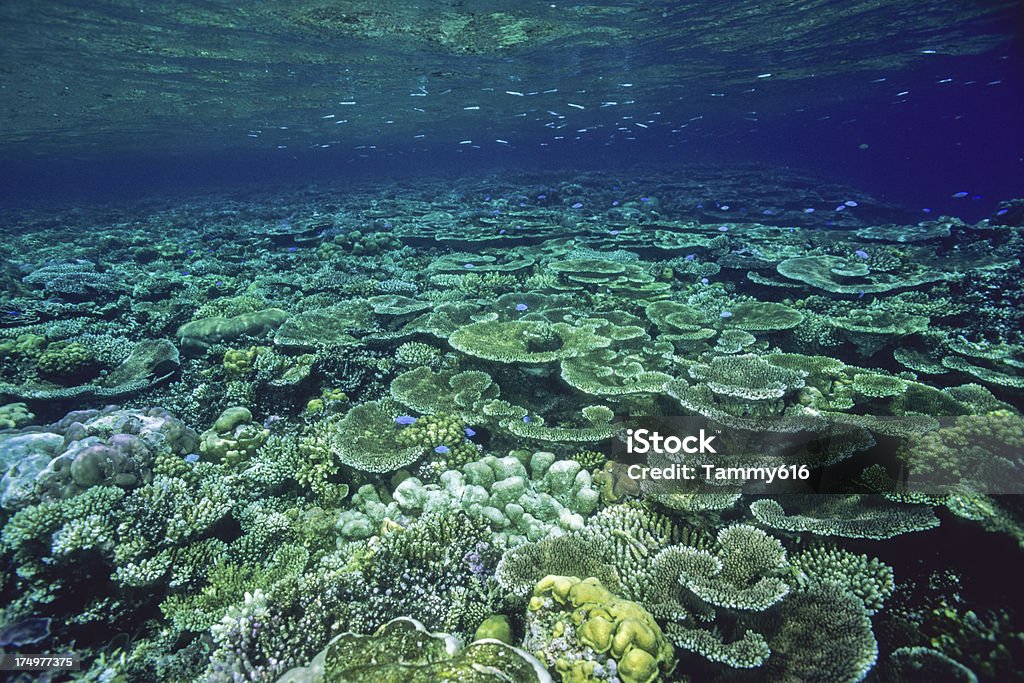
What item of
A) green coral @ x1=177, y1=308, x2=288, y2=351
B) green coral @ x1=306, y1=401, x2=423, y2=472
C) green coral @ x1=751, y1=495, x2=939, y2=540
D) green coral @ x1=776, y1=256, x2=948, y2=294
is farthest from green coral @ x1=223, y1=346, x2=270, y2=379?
green coral @ x1=776, y1=256, x2=948, y2=294

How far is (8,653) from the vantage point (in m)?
3.77

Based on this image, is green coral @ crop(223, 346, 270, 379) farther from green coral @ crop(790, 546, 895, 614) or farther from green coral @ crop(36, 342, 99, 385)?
green coral @ crop(790, 546, 895, 614)

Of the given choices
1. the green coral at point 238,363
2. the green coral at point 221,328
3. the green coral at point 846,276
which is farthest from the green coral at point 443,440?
the green coral at point 846,276

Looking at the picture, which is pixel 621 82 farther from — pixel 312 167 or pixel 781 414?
pixel 312 167

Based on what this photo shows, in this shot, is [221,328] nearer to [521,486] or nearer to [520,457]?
[520,457]

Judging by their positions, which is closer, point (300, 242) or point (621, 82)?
point (300, 242)

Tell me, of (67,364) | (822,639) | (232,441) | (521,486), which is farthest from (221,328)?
(822,639)

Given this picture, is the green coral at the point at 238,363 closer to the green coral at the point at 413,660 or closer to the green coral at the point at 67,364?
the green coral at the point at 67,364

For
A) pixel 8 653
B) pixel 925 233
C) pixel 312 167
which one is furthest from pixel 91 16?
pixel 312 167

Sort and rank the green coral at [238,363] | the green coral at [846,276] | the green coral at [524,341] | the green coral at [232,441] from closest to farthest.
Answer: the green coral at [232,441] < the green coral at [524,341] < the green coral at [238,363] < the green coral at [846,276]

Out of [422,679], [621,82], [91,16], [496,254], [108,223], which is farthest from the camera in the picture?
[621,82]

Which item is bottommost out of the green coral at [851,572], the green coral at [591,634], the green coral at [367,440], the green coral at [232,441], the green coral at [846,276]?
the green coral at [232,441]

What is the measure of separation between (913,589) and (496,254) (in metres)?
12.1

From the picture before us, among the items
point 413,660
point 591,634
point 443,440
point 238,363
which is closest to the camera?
point 413,660
